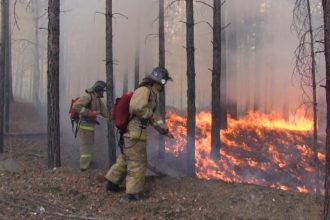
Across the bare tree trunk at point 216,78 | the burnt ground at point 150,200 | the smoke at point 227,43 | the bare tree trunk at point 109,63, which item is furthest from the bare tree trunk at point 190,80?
the burnt ground at point 150,200

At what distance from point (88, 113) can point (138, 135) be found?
9.20 feet

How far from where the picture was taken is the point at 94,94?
30.6ft

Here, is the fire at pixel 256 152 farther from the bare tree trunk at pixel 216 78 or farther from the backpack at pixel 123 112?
the backpack at pixel 123 112

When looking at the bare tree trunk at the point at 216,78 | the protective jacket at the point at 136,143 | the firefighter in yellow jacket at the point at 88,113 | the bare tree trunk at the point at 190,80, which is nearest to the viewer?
the protective jacket at the point at 136,143

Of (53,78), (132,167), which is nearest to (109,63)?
(53,78)

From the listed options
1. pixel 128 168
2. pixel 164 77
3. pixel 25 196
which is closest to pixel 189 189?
pixel 128 168

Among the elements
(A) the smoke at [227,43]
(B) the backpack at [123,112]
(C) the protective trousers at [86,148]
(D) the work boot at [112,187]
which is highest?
(A) the smoke at [227,43]

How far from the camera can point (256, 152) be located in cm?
1667

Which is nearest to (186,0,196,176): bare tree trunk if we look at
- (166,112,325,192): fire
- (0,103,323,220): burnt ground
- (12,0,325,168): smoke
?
(166,112,325,192): fire

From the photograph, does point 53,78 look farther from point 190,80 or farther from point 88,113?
point 190,80

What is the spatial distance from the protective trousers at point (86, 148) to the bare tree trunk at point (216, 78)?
5.76 m

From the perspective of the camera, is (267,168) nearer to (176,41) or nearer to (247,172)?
(247,172)

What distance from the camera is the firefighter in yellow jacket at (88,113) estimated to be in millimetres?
9094

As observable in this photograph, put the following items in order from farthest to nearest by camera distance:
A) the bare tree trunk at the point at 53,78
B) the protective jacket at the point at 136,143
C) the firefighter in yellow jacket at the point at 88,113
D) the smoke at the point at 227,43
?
1. the smoke at the point at 227,43
2. the bare tree trunk at the point at 53,78
3. the firefighter in yellow jacket at the point at 88,113
4. the protective jacket at the point at 136,143
